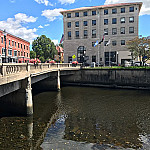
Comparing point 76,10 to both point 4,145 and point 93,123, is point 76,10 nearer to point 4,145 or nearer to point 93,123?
point 93,123

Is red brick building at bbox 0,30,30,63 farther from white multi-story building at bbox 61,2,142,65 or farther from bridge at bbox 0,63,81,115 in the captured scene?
bridge at bbox 0,63,81,115

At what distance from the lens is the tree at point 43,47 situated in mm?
66812

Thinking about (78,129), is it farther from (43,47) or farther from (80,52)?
(43,47)

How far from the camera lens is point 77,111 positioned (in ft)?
51.0

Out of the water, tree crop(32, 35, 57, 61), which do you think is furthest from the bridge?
tree crop(32, 35, 57, 61)

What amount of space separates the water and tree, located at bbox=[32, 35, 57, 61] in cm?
5315

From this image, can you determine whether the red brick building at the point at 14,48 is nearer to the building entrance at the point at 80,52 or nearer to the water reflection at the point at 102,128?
the building entrance at the point at 80,52

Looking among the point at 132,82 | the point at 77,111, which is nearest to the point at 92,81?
the point at 132,82

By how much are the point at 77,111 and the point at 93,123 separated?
346 centimetres

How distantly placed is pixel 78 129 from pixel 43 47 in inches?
2376

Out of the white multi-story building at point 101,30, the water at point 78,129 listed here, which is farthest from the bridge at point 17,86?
the white multi-story building at point 101,30

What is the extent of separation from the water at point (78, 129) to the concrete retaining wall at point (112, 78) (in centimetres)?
1256

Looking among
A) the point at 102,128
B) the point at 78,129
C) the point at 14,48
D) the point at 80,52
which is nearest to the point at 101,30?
the point at 80,52

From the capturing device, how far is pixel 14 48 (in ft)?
145
